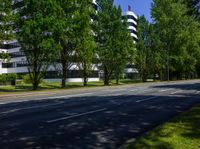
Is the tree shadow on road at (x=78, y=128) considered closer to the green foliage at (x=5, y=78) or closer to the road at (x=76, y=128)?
the road at (x=76, y=128)

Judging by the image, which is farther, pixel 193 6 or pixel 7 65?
pixel 7 65

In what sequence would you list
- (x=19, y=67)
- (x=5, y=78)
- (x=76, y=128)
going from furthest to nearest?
1. (x=19, y=67)
2. (x=5, y=78)
3. (x=76, y=128)

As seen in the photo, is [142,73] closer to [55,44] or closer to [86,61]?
[86,61]

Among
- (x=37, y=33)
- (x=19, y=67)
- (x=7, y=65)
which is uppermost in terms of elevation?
(x=37, y=33)

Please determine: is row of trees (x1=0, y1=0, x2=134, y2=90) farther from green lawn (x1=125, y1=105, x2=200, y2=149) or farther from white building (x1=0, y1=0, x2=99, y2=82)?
green lawn (x1=125, y1=105, x2=200, y2=149)

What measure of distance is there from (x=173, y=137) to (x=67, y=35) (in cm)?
3750

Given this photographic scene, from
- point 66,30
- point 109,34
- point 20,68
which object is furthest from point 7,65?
point 66,30

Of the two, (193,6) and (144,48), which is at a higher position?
(144,48)

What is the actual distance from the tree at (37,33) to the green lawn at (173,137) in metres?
30.5

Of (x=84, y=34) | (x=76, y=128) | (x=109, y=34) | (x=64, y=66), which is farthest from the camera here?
(x=109, y=34)

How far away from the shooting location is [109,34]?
57.0 meters

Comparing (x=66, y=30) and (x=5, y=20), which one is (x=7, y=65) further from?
(x=5, y=20)

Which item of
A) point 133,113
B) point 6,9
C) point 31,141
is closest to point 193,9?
point 133,113

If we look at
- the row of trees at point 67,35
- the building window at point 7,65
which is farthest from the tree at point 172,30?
the building window at point 7,65
